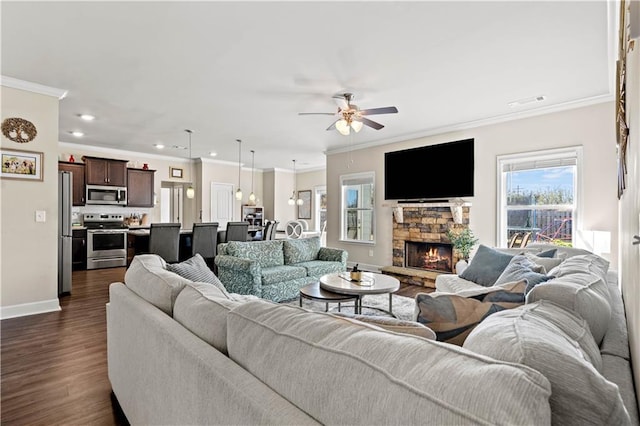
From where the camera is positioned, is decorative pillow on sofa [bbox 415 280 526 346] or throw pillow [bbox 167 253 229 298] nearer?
decorative pillow on sofa [bbox 415 280 526 346]

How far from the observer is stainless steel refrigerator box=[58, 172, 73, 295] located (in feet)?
14.4

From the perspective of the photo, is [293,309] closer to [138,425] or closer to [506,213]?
[138,425]

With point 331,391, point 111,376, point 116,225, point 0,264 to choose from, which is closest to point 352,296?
point 111,376

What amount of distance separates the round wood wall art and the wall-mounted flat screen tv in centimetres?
523

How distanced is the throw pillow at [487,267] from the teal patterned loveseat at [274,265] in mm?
1989

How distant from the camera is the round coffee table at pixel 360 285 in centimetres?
304

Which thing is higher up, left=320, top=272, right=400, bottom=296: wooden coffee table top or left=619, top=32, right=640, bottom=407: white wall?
left=619, top=32, right=640, bottom=407: white wall

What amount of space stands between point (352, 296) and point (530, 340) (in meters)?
2.48

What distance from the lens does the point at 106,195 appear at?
6934 mm

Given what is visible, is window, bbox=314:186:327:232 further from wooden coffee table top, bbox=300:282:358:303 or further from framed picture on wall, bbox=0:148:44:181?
framed picture on wall, bbox=0:148:44:181

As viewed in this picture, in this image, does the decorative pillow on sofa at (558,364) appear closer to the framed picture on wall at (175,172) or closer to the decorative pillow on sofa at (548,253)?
the decorative pillow on sofa at (548,253)

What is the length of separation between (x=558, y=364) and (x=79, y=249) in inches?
Answer: 308

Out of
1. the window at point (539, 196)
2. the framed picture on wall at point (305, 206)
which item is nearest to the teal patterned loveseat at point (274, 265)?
the window at point (539, 196)

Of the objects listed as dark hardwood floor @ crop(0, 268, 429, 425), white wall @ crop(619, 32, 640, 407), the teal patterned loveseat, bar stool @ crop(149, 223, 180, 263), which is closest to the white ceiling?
white wall @ crop(619, 32, 640, 407)
